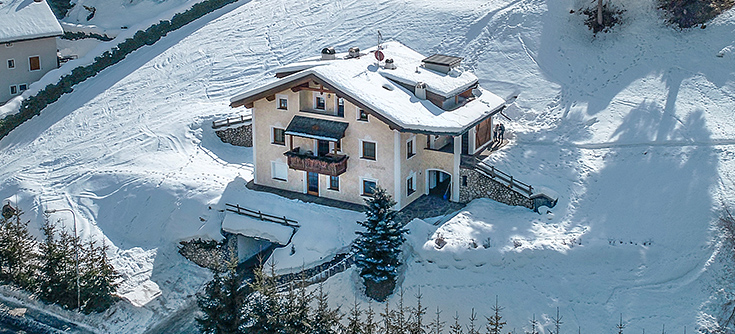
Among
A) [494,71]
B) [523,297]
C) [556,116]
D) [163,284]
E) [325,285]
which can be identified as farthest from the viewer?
[494,71]

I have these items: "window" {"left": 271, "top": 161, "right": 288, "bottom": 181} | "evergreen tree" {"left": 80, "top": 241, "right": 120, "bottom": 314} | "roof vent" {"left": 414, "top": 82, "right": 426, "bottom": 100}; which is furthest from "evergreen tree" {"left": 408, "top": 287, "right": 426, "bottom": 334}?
"evergreen tree" {"left": 80, "top": 241, "right": 120, "bottom": 314}

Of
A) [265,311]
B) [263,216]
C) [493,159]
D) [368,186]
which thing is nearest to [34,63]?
[263,216]

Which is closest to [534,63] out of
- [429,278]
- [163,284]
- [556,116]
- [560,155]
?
[556,116]

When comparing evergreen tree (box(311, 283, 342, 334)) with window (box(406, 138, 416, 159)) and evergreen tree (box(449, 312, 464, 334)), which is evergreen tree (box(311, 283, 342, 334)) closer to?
evergreen tree (box(449, 312, 464, 334))

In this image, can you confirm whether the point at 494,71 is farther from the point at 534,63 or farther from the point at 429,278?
the point at 429,278

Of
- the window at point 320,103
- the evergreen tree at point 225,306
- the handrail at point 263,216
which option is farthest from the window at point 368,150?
the evergreen tree at point 225,306

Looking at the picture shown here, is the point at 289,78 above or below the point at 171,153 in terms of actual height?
above

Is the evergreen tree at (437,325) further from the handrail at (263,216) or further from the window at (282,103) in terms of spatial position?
the window at (282,103)
